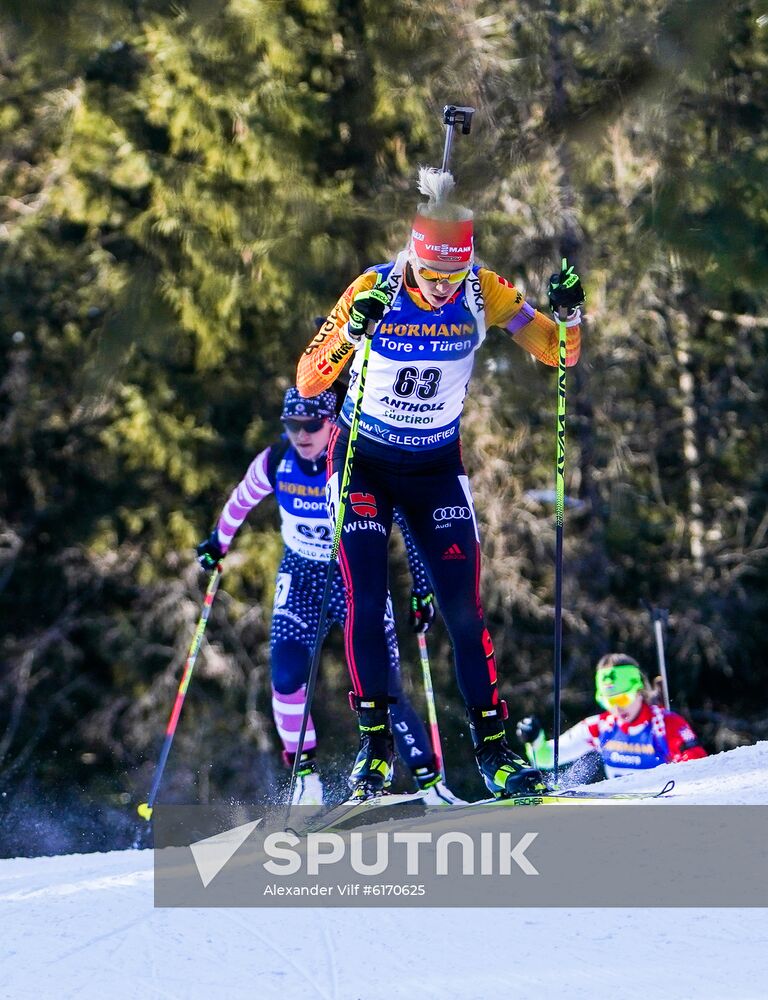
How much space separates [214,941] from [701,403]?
11966 millimetres

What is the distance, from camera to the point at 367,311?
4371mm

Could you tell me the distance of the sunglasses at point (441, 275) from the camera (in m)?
4.45

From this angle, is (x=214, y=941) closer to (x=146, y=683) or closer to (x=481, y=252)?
(x=481, y=252)

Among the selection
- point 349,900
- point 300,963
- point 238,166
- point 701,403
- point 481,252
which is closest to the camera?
point 300,963

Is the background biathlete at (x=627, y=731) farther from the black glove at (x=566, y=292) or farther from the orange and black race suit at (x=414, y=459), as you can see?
the black glove at (x=566, y=292)

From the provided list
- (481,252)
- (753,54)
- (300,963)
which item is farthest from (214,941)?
(753,54)

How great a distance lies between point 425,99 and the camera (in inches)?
513

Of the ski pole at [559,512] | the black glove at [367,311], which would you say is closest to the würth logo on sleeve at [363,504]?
the black glove at [367,311]

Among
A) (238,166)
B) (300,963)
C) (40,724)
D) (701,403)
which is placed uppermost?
(238,166)

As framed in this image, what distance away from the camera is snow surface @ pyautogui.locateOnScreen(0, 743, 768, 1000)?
3.23 metres

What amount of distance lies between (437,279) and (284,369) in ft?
32.6

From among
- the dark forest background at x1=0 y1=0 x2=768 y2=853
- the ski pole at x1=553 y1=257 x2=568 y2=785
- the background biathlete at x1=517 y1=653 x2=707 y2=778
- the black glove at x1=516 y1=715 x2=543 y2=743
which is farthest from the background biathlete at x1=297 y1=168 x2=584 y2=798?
the dark forest background at x1=0 y1=0 x2=768 y2=853

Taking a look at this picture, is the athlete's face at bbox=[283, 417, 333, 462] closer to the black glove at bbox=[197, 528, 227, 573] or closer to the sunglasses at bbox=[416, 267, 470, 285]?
the black glove at bbox=[197, 528, 227, 573]

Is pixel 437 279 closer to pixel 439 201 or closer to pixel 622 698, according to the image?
pixel 439 201
